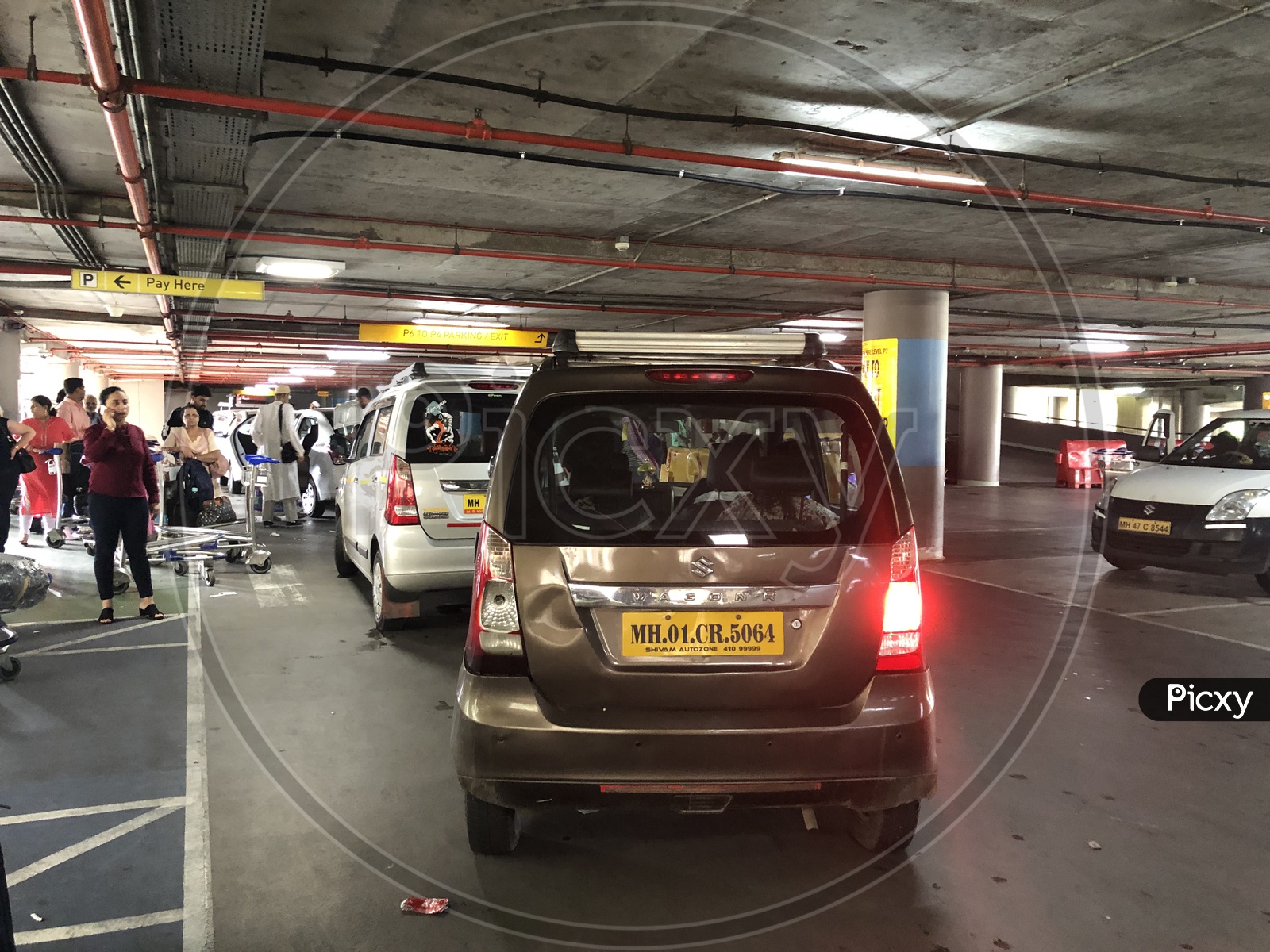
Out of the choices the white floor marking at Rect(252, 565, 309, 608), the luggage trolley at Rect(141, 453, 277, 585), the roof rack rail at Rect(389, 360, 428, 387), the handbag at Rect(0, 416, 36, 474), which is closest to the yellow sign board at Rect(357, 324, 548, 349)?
the luggage trolley at Rect(141, 453, 277, 585)

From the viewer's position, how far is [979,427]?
85.0 feet

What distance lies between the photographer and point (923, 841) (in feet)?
10.8

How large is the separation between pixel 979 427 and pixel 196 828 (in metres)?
25.5

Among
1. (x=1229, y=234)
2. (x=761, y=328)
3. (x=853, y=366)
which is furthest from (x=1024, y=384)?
(x=1229, y=234)

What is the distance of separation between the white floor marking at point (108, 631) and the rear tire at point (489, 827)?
437cm

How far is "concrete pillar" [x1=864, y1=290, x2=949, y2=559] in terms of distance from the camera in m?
10.8

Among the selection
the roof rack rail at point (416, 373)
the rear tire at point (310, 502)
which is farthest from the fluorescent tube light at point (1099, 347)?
the roof rack rail at point (416, 373)

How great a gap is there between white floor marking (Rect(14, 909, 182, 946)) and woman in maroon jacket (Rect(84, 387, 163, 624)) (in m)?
4.45

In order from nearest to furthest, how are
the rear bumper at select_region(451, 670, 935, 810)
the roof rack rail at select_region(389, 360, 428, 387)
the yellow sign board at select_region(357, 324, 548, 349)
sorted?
the rear bumper at select_region(451, 670, 935, 810) → the roof rack rail at select_region(389, 360, 428, 387) → the yellow sign board at select_region(357, 324, 548, 349)

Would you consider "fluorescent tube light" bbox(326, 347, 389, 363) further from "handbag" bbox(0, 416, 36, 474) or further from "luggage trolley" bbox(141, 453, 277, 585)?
"handbag" bbox(0, 416, 36, 474)

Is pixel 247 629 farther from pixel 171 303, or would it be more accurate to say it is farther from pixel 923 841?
pixel 171 303

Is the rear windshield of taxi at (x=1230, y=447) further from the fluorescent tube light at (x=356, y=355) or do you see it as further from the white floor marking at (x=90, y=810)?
the fluorescent tube light at (x=356, y=355)

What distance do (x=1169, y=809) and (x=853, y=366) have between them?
25236mm

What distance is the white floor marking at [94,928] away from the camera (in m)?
2.64
